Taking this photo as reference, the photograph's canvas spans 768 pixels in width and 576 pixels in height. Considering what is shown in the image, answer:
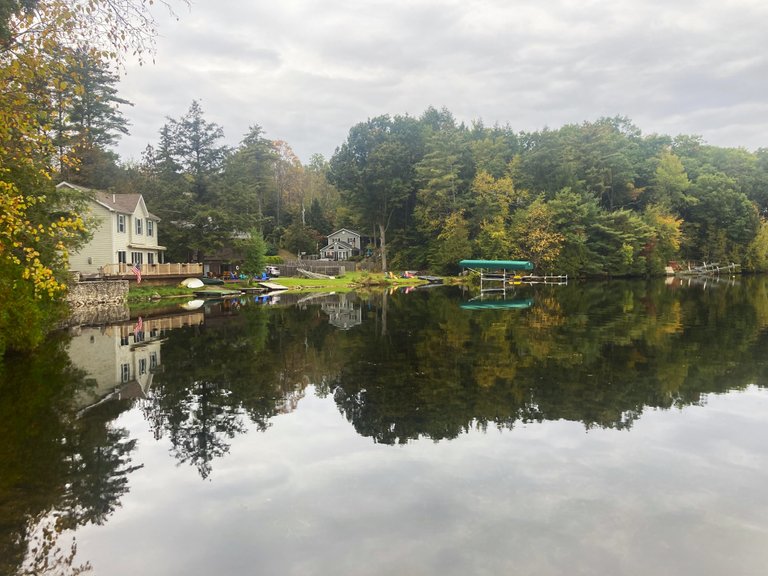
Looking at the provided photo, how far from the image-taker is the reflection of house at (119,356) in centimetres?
1367

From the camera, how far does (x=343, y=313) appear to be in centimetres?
3259

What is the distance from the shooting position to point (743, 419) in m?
10.6

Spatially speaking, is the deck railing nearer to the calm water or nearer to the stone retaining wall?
the stone retaining wall

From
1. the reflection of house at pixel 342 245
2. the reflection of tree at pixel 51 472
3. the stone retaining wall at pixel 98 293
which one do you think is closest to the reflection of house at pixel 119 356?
the reflection of tree at pixel 51 472

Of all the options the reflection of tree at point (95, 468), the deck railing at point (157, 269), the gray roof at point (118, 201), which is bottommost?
the reflection of tree at point (95, 468)

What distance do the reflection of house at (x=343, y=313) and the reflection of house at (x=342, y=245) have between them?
5099cm

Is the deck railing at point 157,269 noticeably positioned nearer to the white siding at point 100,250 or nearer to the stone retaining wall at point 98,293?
the white siding at point 100,250

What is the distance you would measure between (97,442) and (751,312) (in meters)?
33.9

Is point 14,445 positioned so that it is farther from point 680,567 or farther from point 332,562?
point 680,567

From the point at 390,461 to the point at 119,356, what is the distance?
1359 centimetres

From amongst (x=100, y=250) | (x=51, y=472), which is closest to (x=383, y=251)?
(x=100, y=250)

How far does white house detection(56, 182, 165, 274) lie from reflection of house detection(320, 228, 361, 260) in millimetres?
44723

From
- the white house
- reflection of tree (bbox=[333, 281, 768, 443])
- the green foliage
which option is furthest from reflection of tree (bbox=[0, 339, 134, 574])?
the green foliage

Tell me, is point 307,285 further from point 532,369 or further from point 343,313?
point 532,369
